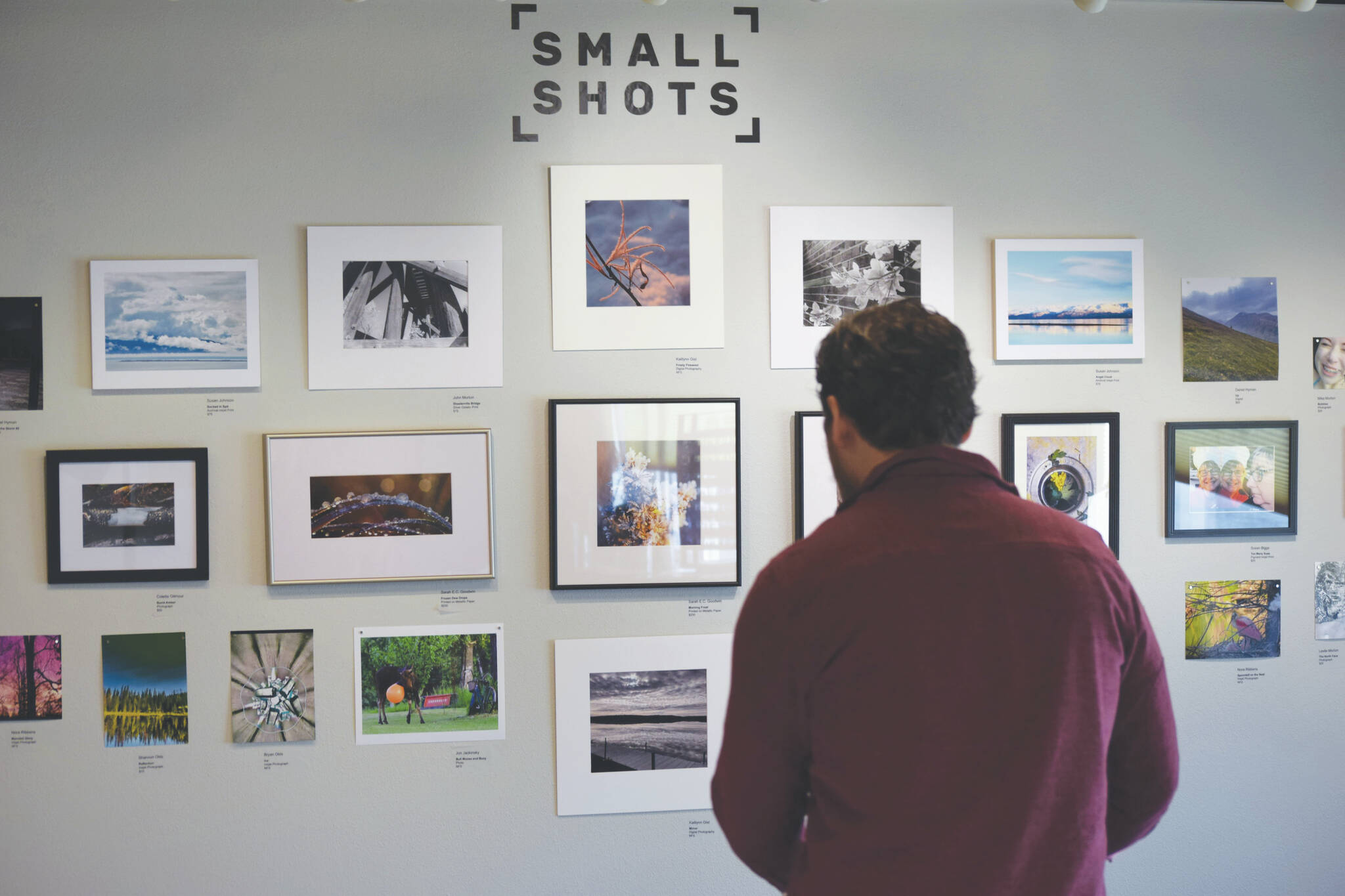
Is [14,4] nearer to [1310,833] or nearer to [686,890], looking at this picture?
[686,890]

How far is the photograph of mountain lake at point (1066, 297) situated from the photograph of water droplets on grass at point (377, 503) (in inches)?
61.4

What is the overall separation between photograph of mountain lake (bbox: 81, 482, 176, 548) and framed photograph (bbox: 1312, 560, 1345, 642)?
9.99 ft

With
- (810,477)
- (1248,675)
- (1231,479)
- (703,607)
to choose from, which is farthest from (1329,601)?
(703,607)

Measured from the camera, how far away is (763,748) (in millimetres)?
980

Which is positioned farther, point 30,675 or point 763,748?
point 30,675

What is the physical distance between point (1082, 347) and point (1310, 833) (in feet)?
4.87

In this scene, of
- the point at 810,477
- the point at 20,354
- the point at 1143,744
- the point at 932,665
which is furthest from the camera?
the point at 810,477

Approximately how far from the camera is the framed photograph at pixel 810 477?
2.10 metres

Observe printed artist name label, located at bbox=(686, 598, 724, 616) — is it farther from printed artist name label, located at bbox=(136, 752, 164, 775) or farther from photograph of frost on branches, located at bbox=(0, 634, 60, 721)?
photograph of frost on branches, located at bbox=(0, 634, 60, 721)

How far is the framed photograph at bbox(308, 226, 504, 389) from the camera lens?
6.66ft

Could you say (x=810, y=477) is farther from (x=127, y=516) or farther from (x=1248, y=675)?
(x=127, y=516)

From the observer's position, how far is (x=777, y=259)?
2.10 m

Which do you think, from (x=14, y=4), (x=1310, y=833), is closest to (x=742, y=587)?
(x=1310, y=833)

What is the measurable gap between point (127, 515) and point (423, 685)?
84 centimetres
